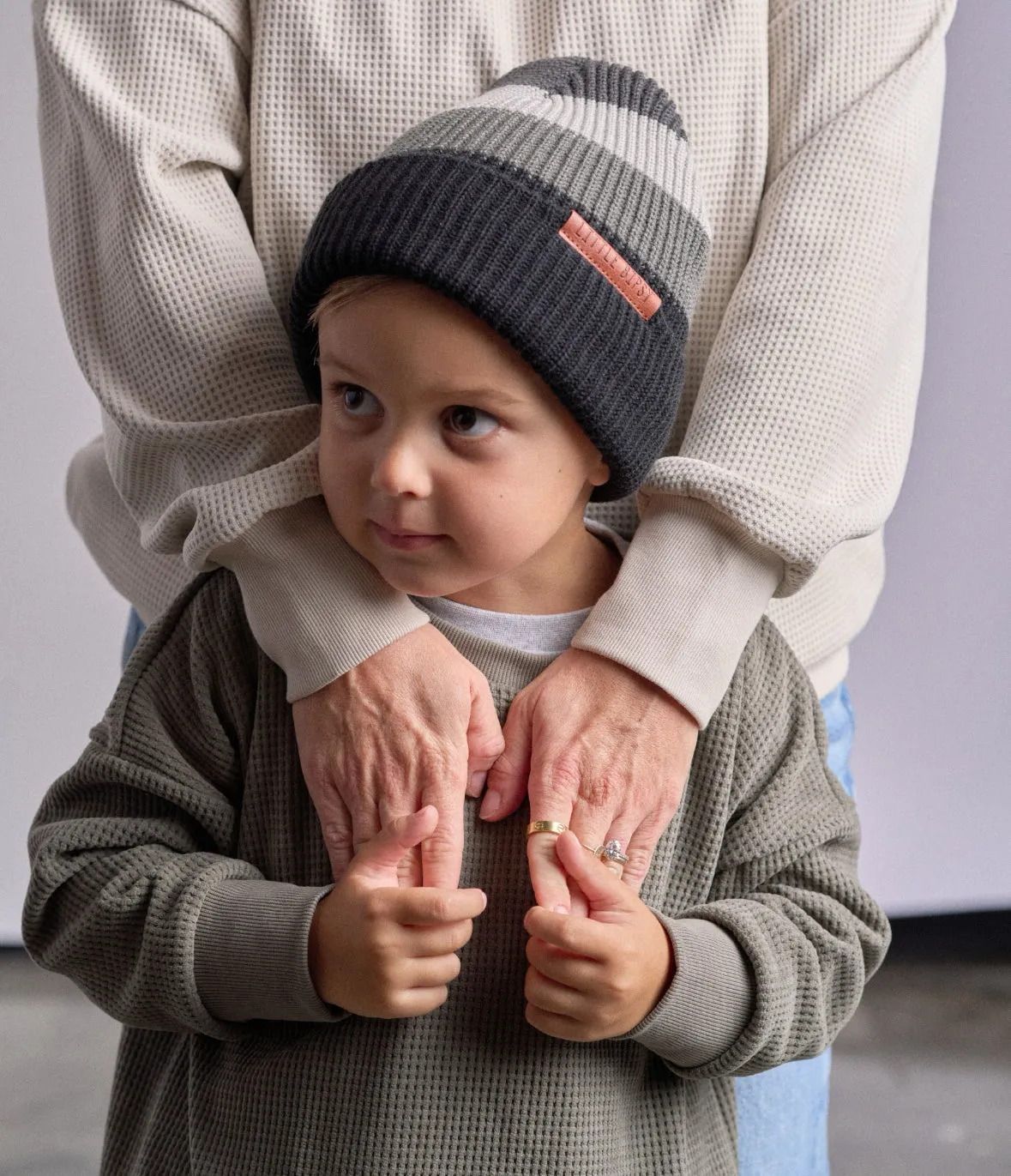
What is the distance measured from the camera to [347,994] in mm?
963

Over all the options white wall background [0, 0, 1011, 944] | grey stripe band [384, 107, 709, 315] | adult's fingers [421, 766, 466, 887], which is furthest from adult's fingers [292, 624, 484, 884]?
white wall background [0, 0, 1011, 944]

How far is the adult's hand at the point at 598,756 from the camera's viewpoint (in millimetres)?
1016

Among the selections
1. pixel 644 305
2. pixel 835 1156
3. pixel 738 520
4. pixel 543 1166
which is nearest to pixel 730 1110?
pixel 543 1166

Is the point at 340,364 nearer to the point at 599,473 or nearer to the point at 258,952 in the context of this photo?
the point at 599,473

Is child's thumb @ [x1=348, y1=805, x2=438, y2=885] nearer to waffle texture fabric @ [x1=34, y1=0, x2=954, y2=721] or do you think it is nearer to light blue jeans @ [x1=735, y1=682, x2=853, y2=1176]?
waffle texture fabric @ [x1=34, y1=0, x2=954, y2=721]

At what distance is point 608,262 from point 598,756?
35 centimetres

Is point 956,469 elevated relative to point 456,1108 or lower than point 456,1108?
lower

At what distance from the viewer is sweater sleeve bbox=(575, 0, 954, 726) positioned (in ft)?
3.51

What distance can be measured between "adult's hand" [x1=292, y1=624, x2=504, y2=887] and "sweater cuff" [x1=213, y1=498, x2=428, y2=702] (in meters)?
0.02

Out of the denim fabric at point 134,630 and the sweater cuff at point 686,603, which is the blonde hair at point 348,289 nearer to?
the sweater cuff at point 686,603

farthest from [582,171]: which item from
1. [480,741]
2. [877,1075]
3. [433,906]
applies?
[877,1075]

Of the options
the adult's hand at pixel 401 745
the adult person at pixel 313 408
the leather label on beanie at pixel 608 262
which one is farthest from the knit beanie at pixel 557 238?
the adult's hand at pixel 401 745

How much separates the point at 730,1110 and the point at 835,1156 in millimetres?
972

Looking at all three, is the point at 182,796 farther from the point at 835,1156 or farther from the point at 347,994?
the point at 835,1156
